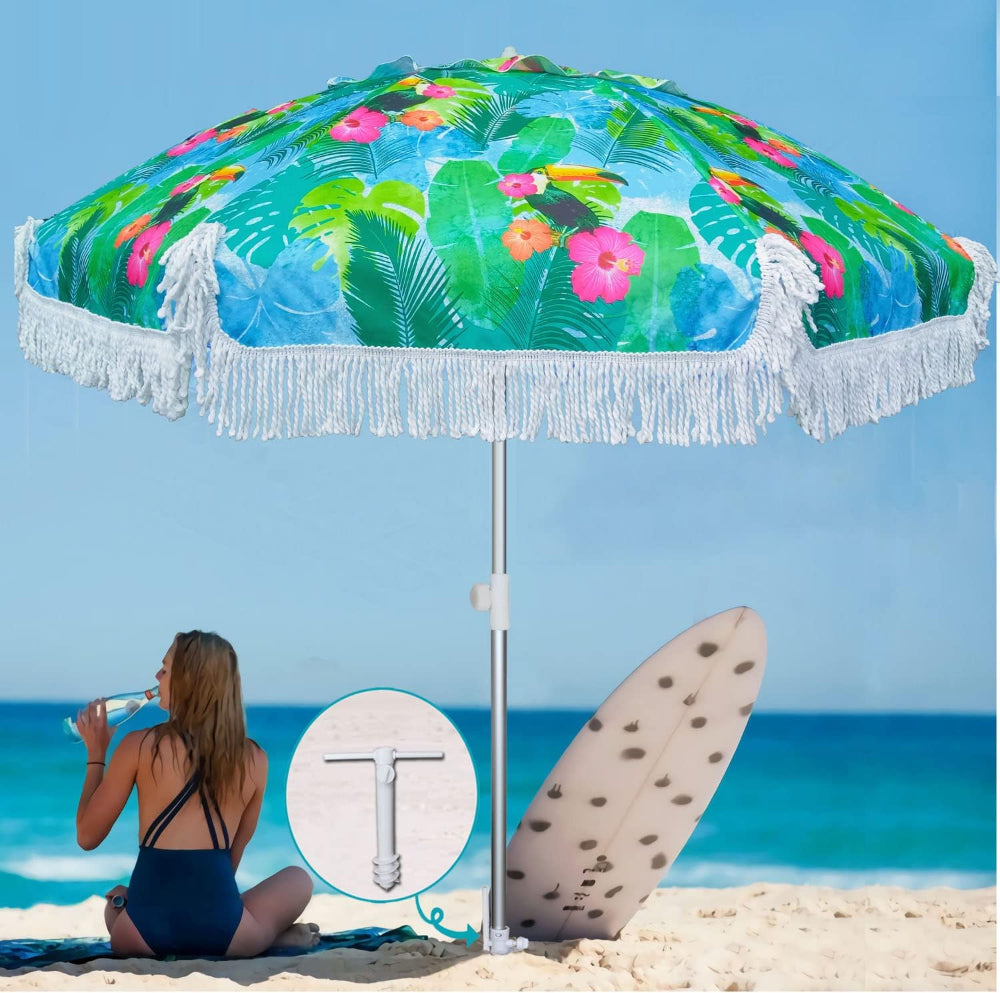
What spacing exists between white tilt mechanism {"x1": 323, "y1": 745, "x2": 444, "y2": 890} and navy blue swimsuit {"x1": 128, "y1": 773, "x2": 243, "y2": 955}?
0.35m

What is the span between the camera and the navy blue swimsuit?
331 cm

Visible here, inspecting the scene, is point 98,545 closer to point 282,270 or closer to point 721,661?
point 721,661

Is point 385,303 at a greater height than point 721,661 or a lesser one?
greater

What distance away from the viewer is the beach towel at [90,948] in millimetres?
3594

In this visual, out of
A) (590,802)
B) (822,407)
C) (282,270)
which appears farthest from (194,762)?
(822,407)

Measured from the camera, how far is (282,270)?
2545 mm

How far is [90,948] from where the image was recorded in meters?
3.73

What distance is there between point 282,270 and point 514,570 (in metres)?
9.64

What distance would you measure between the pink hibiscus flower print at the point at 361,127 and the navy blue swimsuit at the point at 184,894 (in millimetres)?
1402

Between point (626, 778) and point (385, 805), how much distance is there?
61cm

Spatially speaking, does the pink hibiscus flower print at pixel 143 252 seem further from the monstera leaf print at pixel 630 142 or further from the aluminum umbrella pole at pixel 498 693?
the aluminum umbrella pole at pixel 498 693

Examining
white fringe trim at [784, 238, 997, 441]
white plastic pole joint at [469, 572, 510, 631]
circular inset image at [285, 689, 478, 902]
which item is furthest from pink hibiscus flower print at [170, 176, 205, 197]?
circular inset image at [285, 689, 478, 902]

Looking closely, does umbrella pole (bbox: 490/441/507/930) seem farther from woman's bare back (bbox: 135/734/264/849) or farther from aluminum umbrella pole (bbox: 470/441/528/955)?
woman's bare back (bbox: 135/734/264/849)

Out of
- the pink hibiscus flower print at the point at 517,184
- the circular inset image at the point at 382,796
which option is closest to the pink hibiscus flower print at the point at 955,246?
the pink hibiscus flower print at the point at 517,184
